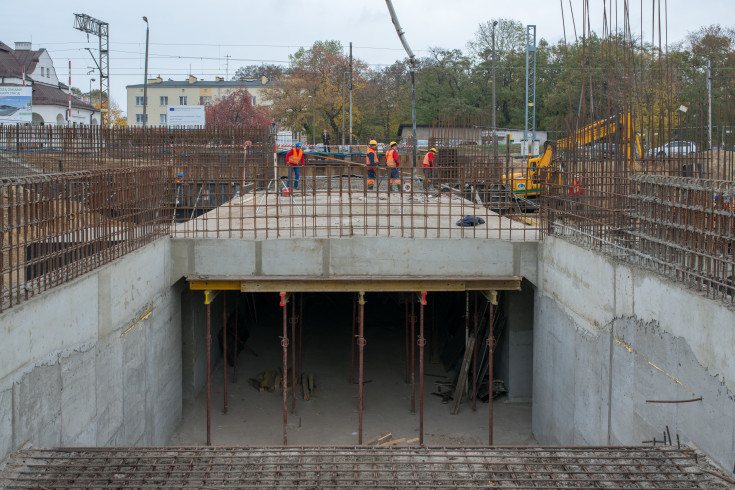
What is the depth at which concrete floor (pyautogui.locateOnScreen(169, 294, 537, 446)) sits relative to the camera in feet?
40.8

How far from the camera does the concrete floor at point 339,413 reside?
40.8ft

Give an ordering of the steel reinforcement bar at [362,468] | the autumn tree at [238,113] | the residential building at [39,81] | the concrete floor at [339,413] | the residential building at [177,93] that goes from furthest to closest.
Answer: the residential building at [177,93], the autumn tree at [238,113], the residential building at [39,81], the concrete floor at [339,413], the steel reinforcement bar at [362,468]

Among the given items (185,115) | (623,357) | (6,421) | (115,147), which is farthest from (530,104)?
(6,421)

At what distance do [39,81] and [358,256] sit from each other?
47.2 m

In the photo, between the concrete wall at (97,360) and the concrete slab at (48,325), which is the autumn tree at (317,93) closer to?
the concrete wall at (97,360)

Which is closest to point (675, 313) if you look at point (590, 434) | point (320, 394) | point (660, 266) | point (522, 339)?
point (660, 266)

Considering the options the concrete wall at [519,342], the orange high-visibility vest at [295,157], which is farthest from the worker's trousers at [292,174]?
the concrete wall at [519,342]

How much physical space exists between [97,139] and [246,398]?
544 inches

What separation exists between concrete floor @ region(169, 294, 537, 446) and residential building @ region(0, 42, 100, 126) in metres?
34.6

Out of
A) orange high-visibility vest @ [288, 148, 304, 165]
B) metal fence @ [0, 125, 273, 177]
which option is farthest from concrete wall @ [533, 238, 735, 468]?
metal fence @ [0, 125, 273, 177]

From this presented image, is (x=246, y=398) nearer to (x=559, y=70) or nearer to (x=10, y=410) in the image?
(x=10, y=410)

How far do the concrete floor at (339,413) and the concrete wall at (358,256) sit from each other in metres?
2.90

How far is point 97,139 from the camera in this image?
78.7ft

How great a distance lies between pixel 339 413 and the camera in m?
13.5
